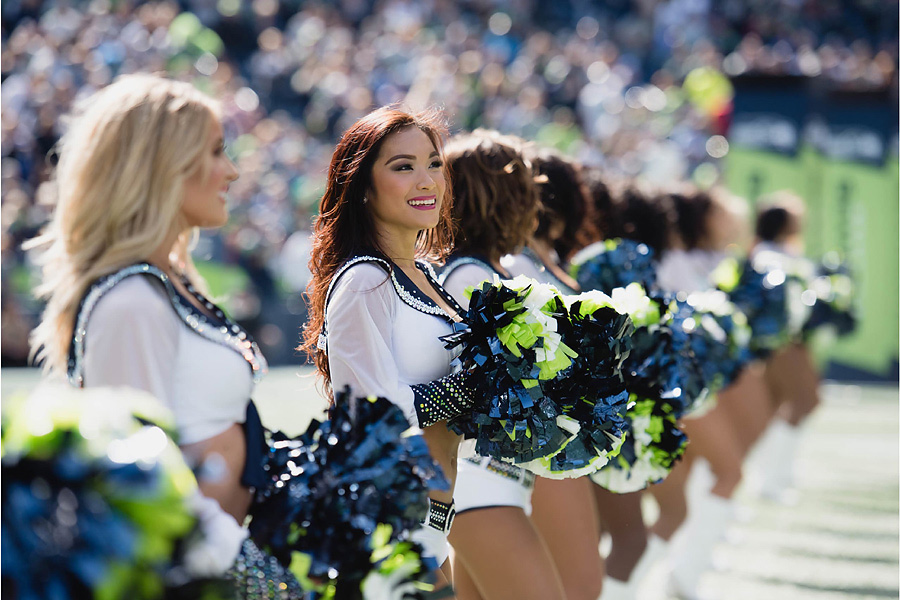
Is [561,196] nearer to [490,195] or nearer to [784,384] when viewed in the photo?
[490,195]

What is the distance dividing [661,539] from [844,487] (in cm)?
345

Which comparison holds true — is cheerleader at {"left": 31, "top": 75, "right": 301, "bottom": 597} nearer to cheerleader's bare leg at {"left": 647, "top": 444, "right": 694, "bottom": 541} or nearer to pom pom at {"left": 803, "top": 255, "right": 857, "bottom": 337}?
cheerleader's bare leg at {"left": 647, "top": 444, "right": 694, "bottom": 541}

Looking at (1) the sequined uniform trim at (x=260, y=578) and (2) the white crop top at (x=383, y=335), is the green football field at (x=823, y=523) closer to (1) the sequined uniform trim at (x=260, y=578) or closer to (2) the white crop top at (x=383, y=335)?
(2) the white crop top at (x=383, y=335)

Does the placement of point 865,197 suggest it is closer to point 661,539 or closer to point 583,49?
point 583,49

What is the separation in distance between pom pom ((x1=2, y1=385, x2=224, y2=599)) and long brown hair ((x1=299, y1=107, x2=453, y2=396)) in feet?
4.23

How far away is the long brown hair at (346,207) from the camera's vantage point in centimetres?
269

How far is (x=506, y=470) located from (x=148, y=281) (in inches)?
50.0

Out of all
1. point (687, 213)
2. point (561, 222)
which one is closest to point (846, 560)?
point (687, 213)

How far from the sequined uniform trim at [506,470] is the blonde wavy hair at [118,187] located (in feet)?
4.01

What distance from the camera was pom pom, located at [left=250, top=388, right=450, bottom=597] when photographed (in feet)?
5.81

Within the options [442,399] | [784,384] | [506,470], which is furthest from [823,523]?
[442,399]

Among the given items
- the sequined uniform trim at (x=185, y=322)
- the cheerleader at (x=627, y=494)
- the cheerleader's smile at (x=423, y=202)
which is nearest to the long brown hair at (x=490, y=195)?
the cheerleader's smile at (x=423, y=202)

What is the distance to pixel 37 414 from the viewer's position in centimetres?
136

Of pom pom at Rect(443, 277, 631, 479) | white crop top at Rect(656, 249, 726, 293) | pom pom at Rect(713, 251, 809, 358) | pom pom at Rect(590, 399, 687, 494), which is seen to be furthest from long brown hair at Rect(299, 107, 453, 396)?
pom pom at Rect(713, 251, 809, 358)
